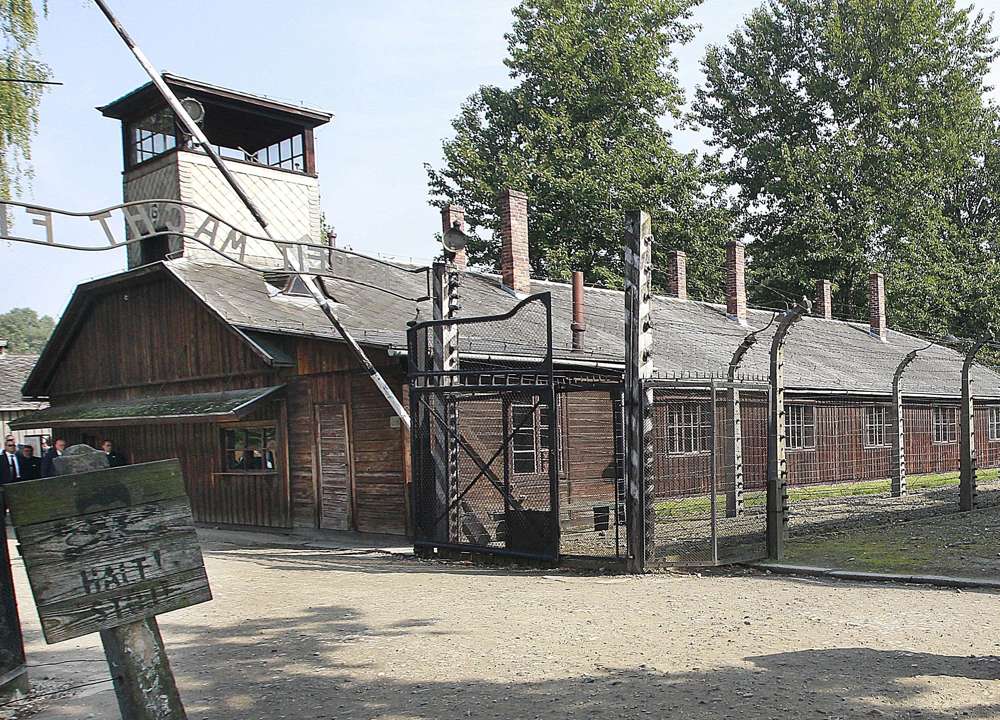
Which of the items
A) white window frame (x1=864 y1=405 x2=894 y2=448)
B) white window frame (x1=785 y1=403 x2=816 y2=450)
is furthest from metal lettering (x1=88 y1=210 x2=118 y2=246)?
white window frame (x1=864 y1=405 x2=894 y2=448)

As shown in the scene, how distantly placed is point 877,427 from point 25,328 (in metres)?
123

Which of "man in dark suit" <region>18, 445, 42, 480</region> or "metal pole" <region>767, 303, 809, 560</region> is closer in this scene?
"metal pole" <region>767, 303, 809, 560</region>

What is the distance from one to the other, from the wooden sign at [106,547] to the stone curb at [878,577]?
25.0ft

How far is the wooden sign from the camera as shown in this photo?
3730 mm

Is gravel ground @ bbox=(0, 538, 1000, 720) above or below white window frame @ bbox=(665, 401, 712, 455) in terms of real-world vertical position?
below

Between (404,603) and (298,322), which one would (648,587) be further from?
(298,322)

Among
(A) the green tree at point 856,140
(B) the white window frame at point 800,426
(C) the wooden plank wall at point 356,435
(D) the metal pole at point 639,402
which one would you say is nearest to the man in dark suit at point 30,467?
(C) the wooden plank wall at point 356,435

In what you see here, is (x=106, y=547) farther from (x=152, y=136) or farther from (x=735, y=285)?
(x=735, y=285)

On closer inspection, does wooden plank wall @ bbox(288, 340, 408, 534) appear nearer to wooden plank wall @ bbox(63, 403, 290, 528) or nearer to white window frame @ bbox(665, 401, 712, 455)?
wooden plank wall @ bbox(63, 403, 290, 528)

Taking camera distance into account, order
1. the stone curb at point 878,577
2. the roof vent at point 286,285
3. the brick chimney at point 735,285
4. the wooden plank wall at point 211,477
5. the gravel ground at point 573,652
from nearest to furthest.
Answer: the gravel ground at point 573,652 < the stone curb at point 878,577 < the wooden plank wall at point 211,477 < the roof vent at point 286,285 < the brick chimney at point 735,285

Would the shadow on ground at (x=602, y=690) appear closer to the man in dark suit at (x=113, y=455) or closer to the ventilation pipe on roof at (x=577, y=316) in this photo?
the ventilation pipe on roof at (x=577, y=316)

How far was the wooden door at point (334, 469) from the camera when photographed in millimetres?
15891

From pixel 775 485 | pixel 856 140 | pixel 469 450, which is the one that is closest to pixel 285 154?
pixel 469 450

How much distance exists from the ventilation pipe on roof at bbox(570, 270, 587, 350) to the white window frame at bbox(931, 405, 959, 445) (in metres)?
13.9
